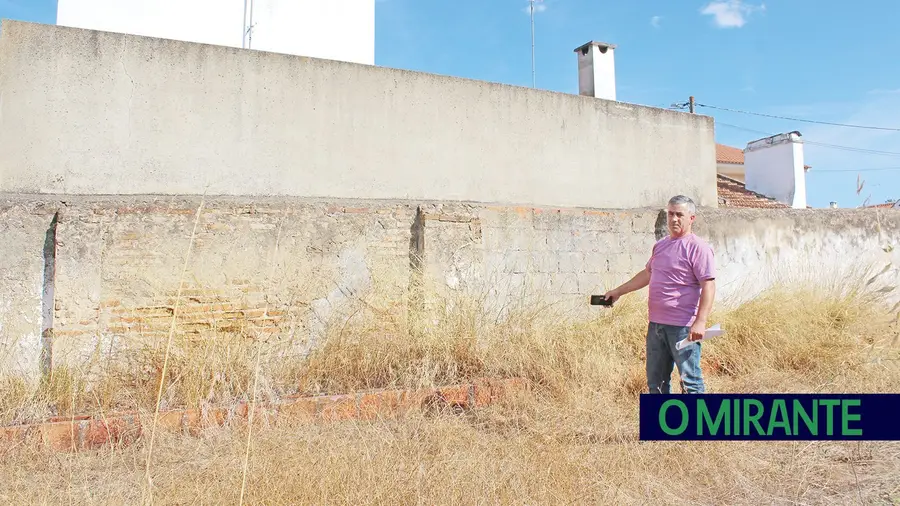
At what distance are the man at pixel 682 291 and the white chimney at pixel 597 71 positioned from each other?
5.53 meters

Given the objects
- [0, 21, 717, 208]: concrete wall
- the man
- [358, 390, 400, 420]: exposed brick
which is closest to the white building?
[0, 21, 717, 208]: concrete wall

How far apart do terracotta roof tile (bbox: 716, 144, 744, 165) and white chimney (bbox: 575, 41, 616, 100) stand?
1653 cm

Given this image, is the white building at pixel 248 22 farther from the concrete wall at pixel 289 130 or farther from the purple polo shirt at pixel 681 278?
the purple polo shirt at pixel 681 278

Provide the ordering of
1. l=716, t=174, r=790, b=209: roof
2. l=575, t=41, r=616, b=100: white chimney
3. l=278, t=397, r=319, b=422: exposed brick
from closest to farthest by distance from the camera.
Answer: l=278, t=397, r=319, b=422: exposed brick
l=575, t=41, r=616, b=100: white chimney
l=716, t=174, r=790, b=209: roof

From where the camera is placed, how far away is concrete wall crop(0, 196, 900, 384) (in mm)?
4844

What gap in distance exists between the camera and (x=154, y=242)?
16.9 ft

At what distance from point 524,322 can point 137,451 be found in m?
3.21

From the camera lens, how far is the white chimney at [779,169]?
13422 millimetres

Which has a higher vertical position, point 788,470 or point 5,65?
point 5,65

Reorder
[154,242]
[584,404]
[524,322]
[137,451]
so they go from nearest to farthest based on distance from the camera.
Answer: [137,451] → [584,404] → [154,242] → [524,322]

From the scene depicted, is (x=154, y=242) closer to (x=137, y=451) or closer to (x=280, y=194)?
(x=280, y=194)

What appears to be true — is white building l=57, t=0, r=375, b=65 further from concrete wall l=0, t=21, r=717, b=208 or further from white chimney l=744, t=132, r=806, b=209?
white chimney l=744, t=132, r=806, b=209

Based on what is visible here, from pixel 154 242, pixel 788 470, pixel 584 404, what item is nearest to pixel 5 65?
pixel 154 242

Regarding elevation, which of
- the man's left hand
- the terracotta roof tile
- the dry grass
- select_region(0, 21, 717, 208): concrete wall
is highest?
the terracotta roof tile
